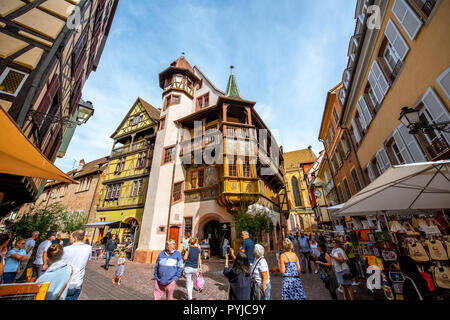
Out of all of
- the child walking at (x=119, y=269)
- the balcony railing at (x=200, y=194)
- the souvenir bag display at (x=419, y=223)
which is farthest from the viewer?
the balcony railing at (x=200, y=194)

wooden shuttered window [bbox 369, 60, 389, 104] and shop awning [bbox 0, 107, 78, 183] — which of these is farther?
wooden shuttered window [bbox 369, 60, 389, 104]

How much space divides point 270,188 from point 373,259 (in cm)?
1282

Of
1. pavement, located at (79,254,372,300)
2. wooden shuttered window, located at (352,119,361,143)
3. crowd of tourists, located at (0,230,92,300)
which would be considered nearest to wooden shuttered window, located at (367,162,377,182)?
wooden shuttered window, located at (352,119,361,143)

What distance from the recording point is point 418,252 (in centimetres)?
A: 424

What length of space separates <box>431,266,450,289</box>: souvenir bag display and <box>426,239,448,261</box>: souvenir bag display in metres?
0.31

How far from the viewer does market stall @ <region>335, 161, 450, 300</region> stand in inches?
145

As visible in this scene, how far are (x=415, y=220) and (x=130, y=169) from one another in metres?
21.4

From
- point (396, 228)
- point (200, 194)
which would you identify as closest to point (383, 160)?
point (396, 228)

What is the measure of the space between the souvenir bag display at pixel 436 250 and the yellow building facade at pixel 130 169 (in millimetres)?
17964

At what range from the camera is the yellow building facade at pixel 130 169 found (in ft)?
57.9

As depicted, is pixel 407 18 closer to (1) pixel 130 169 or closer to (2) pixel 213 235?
(2) pixel 213 235

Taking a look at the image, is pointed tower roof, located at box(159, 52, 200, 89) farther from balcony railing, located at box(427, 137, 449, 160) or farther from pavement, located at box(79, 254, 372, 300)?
balcony railing, located at box(427, 137, 449, 160)

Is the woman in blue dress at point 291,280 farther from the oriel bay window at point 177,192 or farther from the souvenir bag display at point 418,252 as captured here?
the oriel bay window at point 177,192

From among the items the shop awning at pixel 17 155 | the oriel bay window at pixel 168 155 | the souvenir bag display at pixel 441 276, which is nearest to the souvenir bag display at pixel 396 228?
the souvenir bag display at pixel 441 276
